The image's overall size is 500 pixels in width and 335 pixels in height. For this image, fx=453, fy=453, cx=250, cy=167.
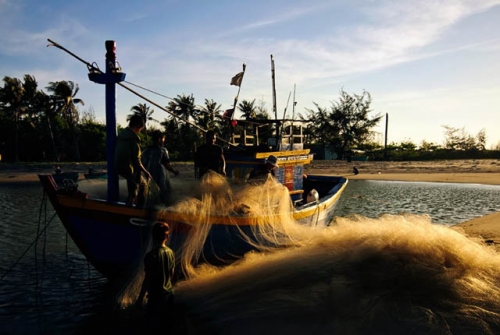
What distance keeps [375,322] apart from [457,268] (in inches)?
62.4

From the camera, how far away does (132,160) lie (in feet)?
21.6

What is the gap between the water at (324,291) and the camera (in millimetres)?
4945

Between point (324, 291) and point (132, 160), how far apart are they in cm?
326

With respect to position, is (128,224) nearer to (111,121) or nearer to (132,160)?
(132,160)

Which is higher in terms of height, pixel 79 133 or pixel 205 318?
pixel 79 133

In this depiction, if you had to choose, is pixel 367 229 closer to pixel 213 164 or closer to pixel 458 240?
pixel 458 240

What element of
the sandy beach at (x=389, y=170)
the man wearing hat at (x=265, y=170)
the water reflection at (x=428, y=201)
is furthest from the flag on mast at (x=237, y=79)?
the sandy beach at (x=389, y=170)

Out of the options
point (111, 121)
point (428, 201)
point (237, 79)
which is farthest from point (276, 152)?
point (428, 201)

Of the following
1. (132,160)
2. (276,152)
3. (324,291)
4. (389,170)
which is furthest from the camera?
(389,170)

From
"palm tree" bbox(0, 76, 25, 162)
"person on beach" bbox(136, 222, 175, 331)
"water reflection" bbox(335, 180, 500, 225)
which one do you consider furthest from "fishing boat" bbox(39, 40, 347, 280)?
"palm tree" bbox(0, 76, 25, 162)

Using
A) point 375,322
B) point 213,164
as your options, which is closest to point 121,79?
point 213,164

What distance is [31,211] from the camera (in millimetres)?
16672

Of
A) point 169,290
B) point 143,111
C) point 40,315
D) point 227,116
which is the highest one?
point 143,111

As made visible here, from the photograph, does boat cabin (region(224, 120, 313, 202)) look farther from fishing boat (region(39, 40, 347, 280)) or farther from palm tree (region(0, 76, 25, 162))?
palm tree (region(0, 76, 25, 162))
